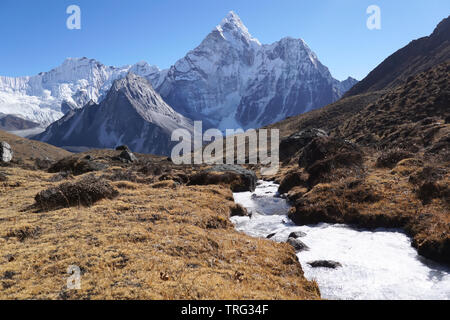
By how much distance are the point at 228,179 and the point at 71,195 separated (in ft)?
53.1

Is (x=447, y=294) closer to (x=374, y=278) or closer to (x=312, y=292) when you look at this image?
(x=374, y=278)

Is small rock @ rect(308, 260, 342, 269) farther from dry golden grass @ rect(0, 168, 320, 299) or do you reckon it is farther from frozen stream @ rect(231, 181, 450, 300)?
dry golden grass @ rect(0, 168, 320, 299)

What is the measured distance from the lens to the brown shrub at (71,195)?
50.7ft

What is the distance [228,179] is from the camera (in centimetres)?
2905

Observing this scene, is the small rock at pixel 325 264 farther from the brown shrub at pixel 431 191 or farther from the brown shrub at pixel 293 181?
the brown shrub at pixel 293 181

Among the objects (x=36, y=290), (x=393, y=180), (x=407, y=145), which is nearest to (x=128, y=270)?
(x=36, y=290)

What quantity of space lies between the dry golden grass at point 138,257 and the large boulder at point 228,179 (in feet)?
40.9

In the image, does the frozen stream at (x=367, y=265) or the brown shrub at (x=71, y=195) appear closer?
the frozen stream at (x=367, y=265)

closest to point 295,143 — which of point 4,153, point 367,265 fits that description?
point 367,265

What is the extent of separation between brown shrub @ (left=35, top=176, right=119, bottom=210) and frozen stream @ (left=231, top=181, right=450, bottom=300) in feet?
30.4

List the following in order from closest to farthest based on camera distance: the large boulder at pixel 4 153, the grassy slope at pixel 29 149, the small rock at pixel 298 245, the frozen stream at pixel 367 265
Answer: the frozen stream at pixel 367 265, the small rock at pixel 298 245, the large boulder at pixel 4 153, the grassy slope at pixel 29 149

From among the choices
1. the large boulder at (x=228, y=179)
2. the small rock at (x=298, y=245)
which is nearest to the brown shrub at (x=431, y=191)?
the small rock at (x=298, y=245)

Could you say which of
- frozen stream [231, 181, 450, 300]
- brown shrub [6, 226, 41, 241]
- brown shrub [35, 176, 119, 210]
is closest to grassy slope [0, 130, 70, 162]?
brown shrub [35, 176, 119, 210]

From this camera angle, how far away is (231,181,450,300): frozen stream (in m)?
8.98
